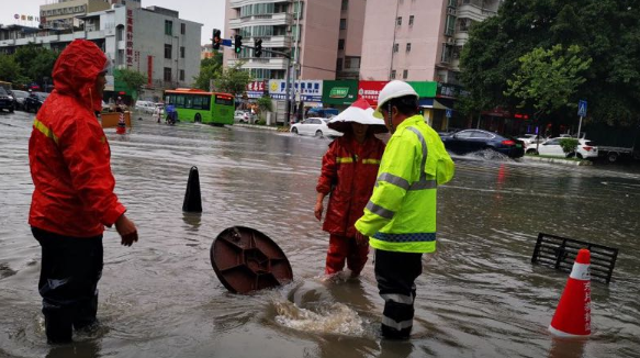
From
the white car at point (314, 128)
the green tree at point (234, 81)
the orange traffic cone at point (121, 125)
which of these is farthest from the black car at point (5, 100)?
the green tree at point (234, 81)

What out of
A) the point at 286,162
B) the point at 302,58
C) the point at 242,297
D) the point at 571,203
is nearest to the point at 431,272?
the point at 242,297

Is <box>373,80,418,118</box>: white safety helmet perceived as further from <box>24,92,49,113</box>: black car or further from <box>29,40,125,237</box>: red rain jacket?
<box>24,92,49,113</box>: black car

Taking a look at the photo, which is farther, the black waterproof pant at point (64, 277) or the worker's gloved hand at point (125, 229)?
the black waterproof pant at point (64, 277)

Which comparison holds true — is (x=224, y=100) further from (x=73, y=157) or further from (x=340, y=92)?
(x=73, y=157)

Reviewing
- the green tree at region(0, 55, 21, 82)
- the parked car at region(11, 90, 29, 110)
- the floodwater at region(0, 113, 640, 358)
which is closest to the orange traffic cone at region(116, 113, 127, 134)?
the floodwater at region(0, 113, 640, 358)

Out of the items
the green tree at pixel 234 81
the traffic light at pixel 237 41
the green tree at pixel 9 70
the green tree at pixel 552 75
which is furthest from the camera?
the green tree at pixel 9 70

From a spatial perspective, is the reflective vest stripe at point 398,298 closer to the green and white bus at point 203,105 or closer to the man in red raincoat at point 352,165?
the man in red raincoat at point 352,165

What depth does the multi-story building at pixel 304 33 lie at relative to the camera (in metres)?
54.2

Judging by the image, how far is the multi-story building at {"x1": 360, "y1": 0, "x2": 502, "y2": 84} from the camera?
43.6 m

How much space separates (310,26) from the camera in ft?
179

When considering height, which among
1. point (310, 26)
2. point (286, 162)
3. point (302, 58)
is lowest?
point (286, 162)

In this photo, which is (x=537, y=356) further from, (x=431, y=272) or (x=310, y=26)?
(x=310, y=26)

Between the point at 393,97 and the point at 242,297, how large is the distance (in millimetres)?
2108

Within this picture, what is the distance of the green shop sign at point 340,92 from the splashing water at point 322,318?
4158 cm
